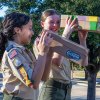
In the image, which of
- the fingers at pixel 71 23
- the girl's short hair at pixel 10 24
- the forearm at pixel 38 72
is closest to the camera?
the forearm at pixel 38 72

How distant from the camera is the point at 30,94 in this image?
272 centimetres

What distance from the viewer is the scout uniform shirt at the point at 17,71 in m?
2.61

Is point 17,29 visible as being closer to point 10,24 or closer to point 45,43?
point 10,24

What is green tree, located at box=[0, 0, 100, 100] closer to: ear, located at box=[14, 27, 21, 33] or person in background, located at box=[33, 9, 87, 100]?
person in background, located at box=[33, 9, 87, 100]

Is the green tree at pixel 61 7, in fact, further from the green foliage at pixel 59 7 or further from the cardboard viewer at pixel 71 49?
the cardboard viewer at pixel 71 49

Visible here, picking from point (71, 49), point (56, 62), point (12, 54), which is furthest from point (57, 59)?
point (12, 54)

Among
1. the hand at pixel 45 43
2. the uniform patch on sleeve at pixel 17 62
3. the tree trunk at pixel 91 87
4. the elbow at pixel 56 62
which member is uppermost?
the hand at pixel 45 43

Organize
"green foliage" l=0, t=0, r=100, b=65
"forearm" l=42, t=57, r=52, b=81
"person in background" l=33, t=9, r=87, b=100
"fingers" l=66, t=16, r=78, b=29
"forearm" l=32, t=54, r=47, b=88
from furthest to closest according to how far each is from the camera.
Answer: "green foliage" l=0, t=0, r=100, b=65 < "person in background" l=33, t=9, r=87, b=100 < "fingers" l=66, t=16, r=78, b=29 < "forearm" l=42, t=57, r=52, b=81 < "forearm" l=32, t=54, r=47, b=88

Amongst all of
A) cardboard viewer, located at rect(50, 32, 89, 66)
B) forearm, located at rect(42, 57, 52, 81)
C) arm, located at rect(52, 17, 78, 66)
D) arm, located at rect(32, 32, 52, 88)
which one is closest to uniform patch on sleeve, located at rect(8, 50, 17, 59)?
arm, located at rect(32, 32, 52, 88)

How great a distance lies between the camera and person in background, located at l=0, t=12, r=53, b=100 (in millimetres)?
2607

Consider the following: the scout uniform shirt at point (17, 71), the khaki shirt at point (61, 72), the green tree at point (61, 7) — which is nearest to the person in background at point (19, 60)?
the scout uniform shirt at point (17, 71)

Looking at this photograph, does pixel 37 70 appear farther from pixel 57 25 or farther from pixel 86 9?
pixel 86 9

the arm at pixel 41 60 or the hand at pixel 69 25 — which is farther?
the hand at pixel 69 25

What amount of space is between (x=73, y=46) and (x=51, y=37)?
0.52ft
